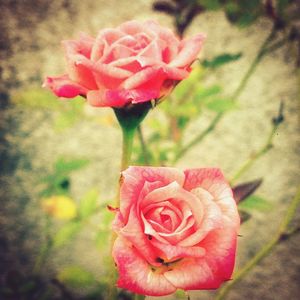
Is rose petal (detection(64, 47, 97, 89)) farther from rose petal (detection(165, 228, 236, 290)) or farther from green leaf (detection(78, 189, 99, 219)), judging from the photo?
green leaf (detection(78, 189, 99, 219))

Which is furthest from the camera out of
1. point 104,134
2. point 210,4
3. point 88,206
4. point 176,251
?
point 104,134

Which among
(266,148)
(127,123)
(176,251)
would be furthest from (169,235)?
(266,148)

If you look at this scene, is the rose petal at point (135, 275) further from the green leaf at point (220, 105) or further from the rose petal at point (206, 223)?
the green leaf at point (220, 105)

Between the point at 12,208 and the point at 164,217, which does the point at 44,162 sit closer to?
the point at 12,208

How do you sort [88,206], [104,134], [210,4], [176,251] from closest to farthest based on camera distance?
1. [176,251]
2. [210,4]
3. [88,206]
4. [104,134]

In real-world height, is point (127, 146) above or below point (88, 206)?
above

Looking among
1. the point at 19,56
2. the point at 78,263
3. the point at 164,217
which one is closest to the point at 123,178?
the point at 164,217

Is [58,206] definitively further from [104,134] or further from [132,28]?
[132,28]
